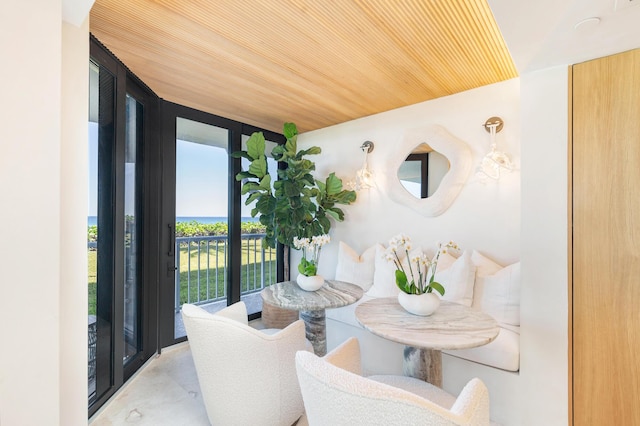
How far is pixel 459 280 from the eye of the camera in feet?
6.94

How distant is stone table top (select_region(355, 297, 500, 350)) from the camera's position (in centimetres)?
129

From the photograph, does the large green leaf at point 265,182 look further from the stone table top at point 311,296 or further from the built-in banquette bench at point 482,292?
the built-in banquette bench at point 482,292

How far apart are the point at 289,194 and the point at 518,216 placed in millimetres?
2081

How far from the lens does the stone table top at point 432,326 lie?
1292 millimetres

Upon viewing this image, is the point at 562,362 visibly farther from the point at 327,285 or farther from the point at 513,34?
the point at 513,34

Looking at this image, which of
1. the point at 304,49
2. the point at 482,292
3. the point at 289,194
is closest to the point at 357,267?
the point at 289,194

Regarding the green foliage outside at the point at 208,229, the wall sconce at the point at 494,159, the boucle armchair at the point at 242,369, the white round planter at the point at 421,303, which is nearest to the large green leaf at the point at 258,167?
the green foliage outside at the point at 208,229

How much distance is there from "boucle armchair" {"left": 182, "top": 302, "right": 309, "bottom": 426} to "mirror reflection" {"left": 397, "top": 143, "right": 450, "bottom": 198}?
1873 mm

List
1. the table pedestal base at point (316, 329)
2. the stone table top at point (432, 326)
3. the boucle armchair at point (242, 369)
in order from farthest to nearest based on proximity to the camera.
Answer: the table pedestal base at point (316, 329), the boucle armchair at point (242, 369), the stone table top at point (432, 326)

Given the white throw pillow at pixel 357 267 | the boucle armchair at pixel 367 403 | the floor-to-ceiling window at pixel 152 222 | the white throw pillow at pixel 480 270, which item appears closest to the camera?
the boucle armchair at pixel 367 403

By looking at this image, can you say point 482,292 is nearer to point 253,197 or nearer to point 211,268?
point 253,197

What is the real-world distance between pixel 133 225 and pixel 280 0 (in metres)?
2.10

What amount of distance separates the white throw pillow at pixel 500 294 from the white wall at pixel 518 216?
226 millimetres

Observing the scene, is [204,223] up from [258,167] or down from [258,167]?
down
